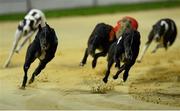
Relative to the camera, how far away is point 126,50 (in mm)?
7844

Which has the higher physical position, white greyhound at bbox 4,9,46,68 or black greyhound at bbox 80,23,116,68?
white greyhound at bbox 4,9,46,68

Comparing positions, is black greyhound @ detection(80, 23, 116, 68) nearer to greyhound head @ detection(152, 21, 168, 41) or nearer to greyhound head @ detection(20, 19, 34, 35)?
greyhound head @ detection(20, 19, 34, 35)

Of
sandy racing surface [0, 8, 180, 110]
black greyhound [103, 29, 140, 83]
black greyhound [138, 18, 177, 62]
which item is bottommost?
sandy racing surface [0, 8, 180, 110]

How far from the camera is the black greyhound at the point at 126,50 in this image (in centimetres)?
785

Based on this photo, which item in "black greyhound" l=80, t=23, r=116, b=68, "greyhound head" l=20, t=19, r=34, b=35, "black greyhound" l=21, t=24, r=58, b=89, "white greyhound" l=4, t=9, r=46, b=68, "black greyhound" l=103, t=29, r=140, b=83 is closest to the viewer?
"black greyhound" l=103, t=29, r=140, b=83

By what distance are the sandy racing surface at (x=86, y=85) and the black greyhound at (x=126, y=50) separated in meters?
0.50

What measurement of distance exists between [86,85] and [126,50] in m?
1.44

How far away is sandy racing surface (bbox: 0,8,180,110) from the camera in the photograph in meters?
7.92

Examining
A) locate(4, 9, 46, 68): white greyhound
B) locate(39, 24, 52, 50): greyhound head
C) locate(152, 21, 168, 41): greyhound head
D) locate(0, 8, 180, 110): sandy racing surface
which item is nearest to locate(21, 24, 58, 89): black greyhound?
locate(39, 24, 52, 50): greyhound head

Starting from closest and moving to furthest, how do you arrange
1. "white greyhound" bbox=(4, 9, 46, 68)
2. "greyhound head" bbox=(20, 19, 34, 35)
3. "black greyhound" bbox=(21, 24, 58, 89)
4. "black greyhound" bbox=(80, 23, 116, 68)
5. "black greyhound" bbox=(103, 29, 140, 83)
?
"black greyhound" bbox=(103, 29, 140, 83), "black greyhound" bbox=(21, 24, 58, 89), "black greyhound" bbox=(80, 23, 116, 68), "white greyhound" bbox=(4, 9, 46, 68), "greyhound head" bbox=(20, 19, 34, 35)

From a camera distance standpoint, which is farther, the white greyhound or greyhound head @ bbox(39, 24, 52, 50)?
the white greyhound

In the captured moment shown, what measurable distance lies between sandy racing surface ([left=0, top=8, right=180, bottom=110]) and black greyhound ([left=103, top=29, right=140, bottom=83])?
1.65 feet

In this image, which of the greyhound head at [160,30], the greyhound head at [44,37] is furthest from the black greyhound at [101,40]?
the greyhound head at [160,30]

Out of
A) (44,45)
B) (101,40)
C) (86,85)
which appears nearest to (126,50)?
(101,40)
